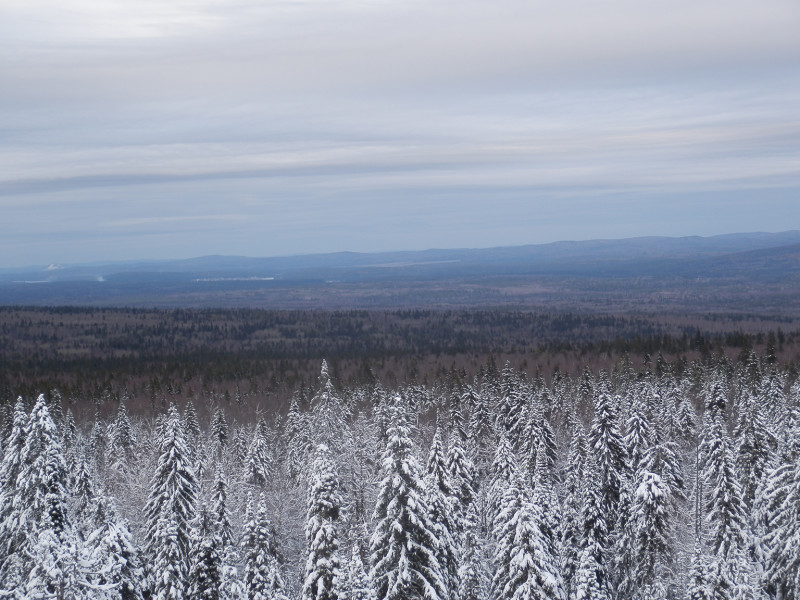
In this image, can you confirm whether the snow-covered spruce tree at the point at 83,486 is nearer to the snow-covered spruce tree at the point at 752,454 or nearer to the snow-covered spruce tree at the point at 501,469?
the snow-covered spruce tree at the point at 501,469

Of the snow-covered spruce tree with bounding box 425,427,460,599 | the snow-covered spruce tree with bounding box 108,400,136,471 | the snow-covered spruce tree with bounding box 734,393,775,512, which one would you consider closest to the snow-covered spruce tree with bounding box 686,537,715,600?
the snow-covered spruce tree with bounding box 425,427,460,599

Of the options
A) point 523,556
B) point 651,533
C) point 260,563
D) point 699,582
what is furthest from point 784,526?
point 260,563

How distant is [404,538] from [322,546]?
2.85 meters

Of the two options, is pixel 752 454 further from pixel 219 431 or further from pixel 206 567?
pixel 219 431

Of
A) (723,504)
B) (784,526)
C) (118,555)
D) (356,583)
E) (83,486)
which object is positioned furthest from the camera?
(83,486)

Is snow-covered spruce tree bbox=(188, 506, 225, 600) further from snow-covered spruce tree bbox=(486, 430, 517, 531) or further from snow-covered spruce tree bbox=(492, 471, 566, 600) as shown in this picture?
snow-covered spruce tree bbox=(486, 430, 517, 531)

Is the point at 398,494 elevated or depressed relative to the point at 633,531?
elevated

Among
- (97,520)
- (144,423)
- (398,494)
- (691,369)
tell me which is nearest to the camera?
(398,494)

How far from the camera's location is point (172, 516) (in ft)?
96.9

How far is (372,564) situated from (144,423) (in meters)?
72.4

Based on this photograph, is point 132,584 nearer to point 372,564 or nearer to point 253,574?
point 253,574

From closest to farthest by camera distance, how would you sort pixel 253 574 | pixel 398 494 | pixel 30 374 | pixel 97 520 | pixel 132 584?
pixel 398 494 → pixel 132 584 → pixel 253 574 → pixel 97 520 → pixel 30 374

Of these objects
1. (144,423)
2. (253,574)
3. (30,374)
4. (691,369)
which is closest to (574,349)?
(691,369)

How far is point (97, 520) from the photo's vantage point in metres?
31.5
